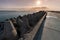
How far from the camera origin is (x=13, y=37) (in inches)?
179

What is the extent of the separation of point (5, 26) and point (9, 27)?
0.13 m

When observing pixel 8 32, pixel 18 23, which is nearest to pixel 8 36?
pixel 8 32

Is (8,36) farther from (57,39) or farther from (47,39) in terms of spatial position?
(57,39)

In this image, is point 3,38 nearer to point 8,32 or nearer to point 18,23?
Result: point 8,32

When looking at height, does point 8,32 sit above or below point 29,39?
below

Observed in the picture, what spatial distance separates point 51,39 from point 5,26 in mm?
1663

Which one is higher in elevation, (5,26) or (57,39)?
(5,26)

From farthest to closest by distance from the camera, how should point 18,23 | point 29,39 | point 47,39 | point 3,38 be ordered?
point 18,23 → point 47,39 → point 3,38 → point 29,39

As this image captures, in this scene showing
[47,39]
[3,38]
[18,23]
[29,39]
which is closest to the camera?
[29,39]

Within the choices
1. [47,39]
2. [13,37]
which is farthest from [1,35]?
[47,39]

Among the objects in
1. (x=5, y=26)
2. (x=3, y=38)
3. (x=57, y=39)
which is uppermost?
(x=5, y=26)

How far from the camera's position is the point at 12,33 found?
4551mm

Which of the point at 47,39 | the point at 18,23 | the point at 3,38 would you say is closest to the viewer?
the point at 3,38

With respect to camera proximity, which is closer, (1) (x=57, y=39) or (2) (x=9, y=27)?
(2) (x=9, y=27)
